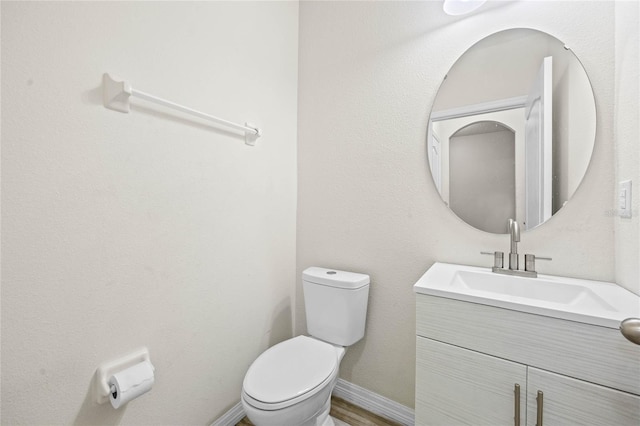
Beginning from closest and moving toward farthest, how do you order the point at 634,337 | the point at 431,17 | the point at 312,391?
the point at 634,337
the point at 312,391
the point at 431,17

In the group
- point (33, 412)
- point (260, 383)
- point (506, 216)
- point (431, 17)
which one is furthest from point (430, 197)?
point (33, 412)

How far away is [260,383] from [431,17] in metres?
1.82

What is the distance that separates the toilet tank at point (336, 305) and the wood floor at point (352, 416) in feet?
1.34

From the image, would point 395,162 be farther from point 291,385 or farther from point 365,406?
point 365,406

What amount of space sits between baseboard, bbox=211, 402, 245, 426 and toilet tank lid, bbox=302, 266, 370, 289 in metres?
A: 0.73

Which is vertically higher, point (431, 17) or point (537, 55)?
point (431, 17)

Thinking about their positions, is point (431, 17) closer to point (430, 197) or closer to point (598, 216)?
point (430, 197)

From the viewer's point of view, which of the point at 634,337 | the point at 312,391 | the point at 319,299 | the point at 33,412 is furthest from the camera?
the point at 319,299

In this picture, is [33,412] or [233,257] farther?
[233,257]

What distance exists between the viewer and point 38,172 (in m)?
0.78

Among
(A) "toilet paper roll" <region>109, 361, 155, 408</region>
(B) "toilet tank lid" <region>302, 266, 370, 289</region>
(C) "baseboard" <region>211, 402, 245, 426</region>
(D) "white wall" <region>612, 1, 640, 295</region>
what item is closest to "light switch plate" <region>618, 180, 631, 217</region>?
(D) "white wall" <region>612, 1, 640, 295</region>

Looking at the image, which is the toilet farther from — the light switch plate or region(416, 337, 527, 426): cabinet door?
the light switch plate

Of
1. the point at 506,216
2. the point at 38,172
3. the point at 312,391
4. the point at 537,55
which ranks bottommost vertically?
the point at 312,391

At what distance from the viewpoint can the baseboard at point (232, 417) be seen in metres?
1.30
